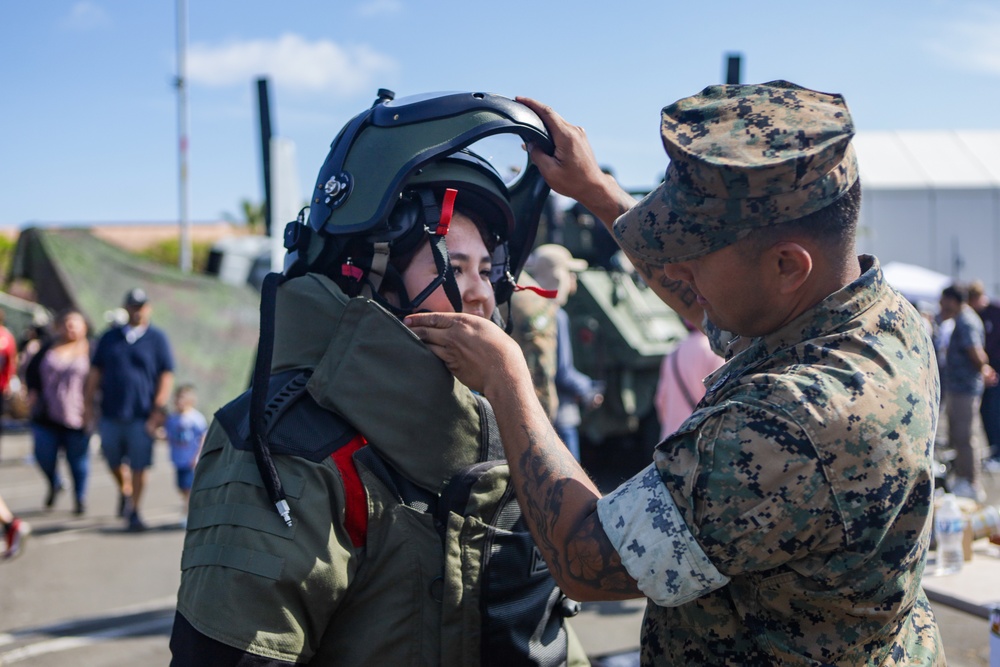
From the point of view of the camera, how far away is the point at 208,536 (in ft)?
5.02

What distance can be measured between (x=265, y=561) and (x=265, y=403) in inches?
11.5

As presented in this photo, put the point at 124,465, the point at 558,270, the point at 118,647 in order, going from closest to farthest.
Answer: the point at 118,647 → the point at 558,270 → the point at 124,465

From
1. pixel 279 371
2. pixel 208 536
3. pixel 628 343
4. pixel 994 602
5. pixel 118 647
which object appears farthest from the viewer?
pixel 628 343

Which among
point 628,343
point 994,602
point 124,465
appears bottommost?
point 124,465

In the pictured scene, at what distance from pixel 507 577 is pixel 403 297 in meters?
0.59

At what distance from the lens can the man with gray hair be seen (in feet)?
4.51

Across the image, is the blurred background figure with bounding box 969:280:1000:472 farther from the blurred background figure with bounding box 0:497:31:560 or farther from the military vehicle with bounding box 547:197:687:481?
the blurred background figure with bounding box 0:497:31:560

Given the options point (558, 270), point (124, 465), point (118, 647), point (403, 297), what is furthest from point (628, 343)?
point (403, 297)

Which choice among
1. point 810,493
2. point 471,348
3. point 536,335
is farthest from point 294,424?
point 536,335

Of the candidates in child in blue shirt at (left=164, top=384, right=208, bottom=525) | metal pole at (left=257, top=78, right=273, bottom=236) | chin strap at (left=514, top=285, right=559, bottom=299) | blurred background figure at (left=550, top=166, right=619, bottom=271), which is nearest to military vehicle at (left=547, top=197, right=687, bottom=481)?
blurred background figure at (left=550, top=166, right=619, bottom=271)

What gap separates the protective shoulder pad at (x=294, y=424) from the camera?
5.27ft

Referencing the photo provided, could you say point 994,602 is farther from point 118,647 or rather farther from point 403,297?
point 118,647

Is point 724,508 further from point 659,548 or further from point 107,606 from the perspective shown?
point 107,606

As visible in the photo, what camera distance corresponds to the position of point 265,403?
1.63 m
